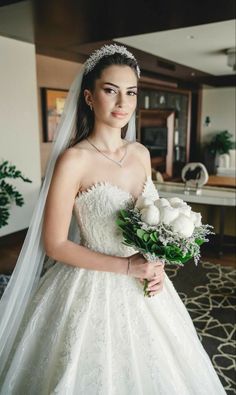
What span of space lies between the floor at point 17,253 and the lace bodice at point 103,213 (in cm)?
285

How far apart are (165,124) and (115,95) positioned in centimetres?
899

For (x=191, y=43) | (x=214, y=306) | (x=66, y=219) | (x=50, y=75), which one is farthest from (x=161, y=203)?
(x=191, y=43)

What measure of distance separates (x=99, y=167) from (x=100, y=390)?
0.81m

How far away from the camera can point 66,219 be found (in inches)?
50.8

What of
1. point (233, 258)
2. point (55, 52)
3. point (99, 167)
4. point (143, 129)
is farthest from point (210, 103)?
point (99, 167)

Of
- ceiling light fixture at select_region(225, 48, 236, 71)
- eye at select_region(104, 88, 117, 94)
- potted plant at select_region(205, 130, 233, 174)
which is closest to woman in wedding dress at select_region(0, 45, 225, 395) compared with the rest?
eye at select_region(104, 88, 117, 94)

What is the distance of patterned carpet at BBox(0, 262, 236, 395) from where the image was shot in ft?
8.04

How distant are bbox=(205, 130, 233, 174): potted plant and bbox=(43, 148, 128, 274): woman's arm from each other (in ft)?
33.0

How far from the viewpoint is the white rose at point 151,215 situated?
1.17m

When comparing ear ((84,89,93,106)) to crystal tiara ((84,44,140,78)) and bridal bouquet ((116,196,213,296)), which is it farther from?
bridal bouquet ((116,196,213,296))

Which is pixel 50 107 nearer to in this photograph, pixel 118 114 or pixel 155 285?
pixel 118 114

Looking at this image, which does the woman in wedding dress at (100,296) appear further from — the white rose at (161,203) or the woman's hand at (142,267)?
the white rose at (161,203)

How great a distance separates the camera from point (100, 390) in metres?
1.24

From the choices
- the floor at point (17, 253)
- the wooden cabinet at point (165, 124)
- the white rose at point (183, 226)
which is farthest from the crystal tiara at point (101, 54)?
the wooden cabinet at point (165, 124)
